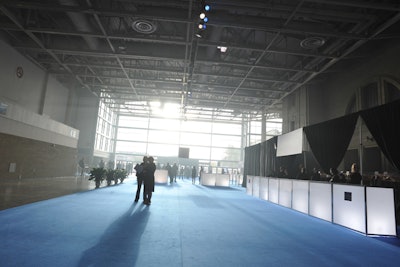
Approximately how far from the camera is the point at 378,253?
3.97m

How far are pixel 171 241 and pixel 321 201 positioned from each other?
4595 mm

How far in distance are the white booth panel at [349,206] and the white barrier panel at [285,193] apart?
2.27m

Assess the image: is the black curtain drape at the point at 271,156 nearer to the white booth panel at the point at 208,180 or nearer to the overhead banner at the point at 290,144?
the overhead banner at the point at 290,144

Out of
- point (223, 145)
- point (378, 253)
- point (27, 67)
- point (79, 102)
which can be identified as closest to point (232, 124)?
point (223, 145)

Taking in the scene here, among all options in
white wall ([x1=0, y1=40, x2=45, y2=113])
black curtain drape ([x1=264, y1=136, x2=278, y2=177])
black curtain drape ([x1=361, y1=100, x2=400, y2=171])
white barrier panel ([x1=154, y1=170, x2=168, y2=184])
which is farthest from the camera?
white barrier panel ([x1=154, y1=170, x2=168, y2=184])

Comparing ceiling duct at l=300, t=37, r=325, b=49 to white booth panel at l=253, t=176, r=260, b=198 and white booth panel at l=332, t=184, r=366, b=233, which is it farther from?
white booth panel at l=332, t=184, r=366, b=233

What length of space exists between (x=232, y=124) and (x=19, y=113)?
2293 centimetres

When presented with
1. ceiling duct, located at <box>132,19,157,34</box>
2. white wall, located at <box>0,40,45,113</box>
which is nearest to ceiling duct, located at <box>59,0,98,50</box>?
ceiling duct, located at <box>132,19,157,34</box>

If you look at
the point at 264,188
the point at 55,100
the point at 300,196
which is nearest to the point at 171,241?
the point at 300,196

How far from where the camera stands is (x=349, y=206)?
5734 millimetres

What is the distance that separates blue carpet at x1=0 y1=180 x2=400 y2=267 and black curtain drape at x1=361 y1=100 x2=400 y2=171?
2065 millimetres

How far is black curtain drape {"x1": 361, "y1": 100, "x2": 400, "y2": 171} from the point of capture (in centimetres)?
589

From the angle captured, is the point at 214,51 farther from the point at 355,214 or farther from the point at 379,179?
the point at 355,214

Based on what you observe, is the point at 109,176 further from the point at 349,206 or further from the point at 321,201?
the point at 349,206
